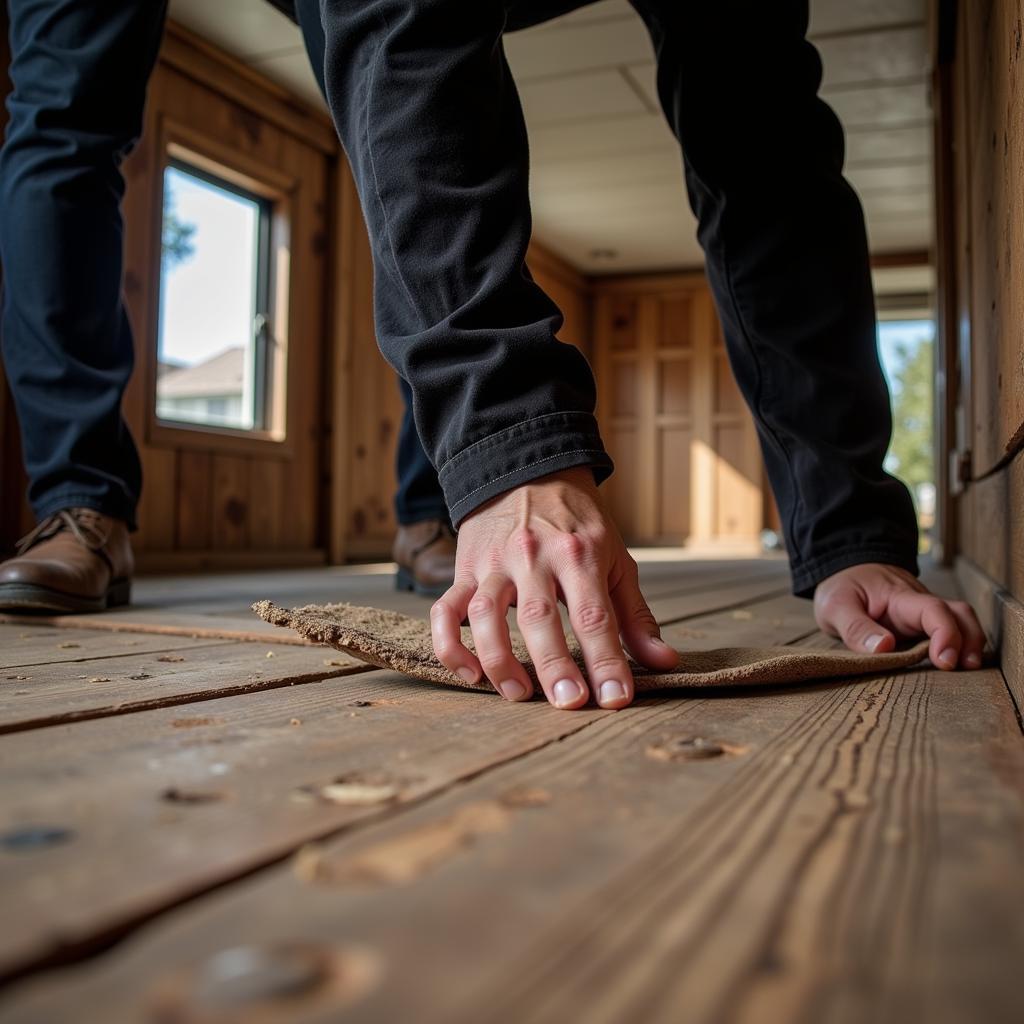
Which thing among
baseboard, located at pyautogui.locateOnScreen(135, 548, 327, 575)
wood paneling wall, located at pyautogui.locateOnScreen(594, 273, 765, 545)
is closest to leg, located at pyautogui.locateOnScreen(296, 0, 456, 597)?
baseboard, located at pyautogui.locateOnScreen(135, 548, 327, 575)

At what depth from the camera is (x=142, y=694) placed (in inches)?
24.9

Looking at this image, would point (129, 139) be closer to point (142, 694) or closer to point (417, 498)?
point (417, 498)

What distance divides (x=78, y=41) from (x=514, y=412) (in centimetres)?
105

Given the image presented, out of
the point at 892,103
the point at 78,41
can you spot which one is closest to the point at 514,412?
the point at 78,41

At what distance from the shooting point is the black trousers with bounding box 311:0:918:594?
679 millimetres

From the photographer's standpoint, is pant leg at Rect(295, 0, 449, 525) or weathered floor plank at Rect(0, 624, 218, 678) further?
pant leg at Rect(295, 0, 449, 525)

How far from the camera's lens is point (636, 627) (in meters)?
0.67

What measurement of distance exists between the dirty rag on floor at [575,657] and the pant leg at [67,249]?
731 mm

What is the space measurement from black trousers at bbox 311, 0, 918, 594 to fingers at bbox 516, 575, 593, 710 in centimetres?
9

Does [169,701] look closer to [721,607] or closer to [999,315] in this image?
[999,315]

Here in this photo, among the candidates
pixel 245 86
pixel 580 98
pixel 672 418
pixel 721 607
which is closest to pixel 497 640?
pixel 721 607

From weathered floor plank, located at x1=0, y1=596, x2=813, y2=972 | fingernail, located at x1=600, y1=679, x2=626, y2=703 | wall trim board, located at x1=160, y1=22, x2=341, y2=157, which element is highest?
wall trim board, located at x1=160, y1=22, x2=341, y2=157

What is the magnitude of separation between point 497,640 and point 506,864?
0.30 m

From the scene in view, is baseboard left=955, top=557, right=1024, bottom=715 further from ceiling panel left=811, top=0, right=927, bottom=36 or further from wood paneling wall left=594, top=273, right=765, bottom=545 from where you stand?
wood paneling wall left=594, top=273, right=765, bottom=545
